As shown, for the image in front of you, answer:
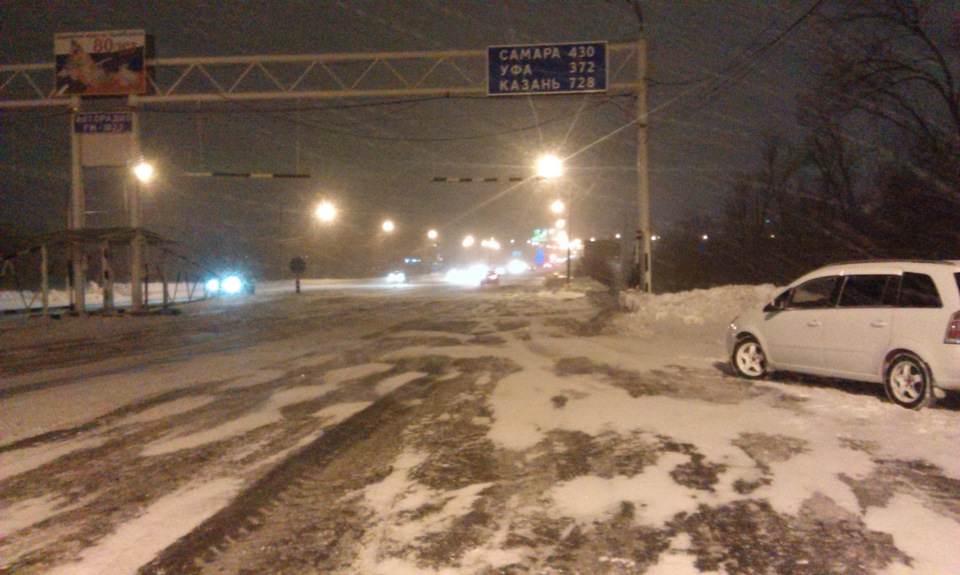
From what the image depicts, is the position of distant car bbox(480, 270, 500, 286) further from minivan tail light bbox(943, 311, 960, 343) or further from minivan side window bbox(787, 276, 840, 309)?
minivan tail light bbox(943, 311, 960, 343)

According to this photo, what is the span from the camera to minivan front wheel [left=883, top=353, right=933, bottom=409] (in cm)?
806

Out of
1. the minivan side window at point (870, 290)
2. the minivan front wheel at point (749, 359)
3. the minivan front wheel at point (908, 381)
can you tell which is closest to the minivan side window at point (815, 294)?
the minivan side window at point (870, 290)

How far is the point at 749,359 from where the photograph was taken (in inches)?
424

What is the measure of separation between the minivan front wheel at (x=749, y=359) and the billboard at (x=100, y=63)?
22.1 metres

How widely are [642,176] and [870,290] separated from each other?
16.0 meters

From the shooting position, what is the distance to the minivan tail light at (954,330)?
25.4 feet

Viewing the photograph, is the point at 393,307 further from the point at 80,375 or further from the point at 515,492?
the point at 515,492

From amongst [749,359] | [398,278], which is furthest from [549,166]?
[398,278]

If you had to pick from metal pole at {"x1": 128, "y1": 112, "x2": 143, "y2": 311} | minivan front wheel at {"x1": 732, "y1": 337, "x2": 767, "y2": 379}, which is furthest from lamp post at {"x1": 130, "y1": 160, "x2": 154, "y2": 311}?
minivan front wheel at {"x1": 732, "y1": 337, "x2": 767, "y2": 379}

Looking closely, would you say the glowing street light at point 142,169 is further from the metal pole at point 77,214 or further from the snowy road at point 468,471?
the snowy road at point 468,471

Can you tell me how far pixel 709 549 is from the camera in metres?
4.69

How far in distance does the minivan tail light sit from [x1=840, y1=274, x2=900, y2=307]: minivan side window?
2.62 feet

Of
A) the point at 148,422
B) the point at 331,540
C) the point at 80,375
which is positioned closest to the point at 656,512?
the point at 331,540

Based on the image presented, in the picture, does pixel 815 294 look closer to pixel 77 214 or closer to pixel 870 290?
pixel 870 290
